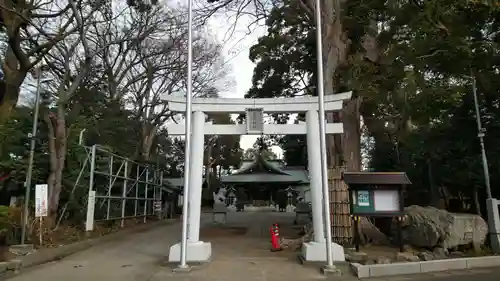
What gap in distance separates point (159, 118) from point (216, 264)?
62.6 feet

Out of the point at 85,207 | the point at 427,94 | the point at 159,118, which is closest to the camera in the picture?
the point at 427,94

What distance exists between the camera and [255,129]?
991cm

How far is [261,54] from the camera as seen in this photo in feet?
61.7

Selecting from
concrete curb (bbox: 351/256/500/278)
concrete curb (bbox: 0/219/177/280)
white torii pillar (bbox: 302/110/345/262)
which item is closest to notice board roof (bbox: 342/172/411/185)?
white torii pillar (bbox: 302/110/345/262)

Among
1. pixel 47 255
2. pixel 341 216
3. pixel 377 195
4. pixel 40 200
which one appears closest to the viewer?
pixel 47 255

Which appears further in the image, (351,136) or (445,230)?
(351,136)

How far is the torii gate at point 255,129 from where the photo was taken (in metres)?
9.16

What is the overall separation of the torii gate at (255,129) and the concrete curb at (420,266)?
1.16 m

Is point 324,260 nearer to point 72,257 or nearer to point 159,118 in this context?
point 72,257

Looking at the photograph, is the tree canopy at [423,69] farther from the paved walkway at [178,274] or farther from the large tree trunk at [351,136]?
the paved walkway at [178,274]

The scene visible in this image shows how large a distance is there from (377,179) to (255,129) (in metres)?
3.43

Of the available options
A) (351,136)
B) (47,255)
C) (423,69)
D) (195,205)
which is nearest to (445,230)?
(351,136)

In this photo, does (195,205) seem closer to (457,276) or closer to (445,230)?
(457,276)

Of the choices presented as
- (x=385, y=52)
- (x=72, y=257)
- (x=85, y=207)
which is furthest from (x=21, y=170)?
(x=385, y=52)
